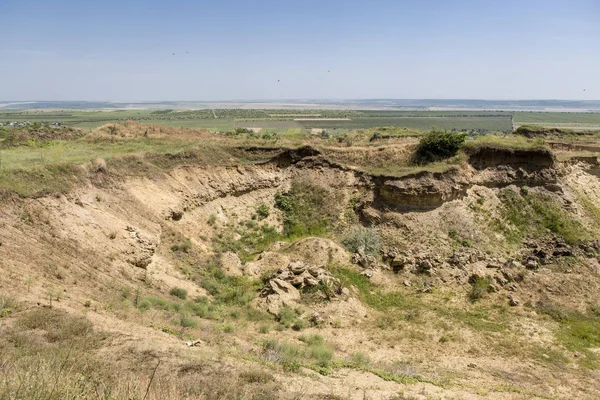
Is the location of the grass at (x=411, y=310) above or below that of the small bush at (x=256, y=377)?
below

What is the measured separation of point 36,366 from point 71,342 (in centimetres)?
240

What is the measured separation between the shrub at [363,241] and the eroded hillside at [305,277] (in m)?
0.10

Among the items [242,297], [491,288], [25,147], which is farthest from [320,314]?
[25,147]

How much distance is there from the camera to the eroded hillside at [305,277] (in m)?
9.60

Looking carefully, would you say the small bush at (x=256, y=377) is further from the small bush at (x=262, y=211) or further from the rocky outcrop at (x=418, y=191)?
the rocky outcrop at (x=418, y=191)

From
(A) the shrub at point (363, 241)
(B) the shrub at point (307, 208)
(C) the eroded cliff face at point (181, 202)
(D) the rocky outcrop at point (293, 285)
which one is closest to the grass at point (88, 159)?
(C) the eroded cliff face at point (181, 202)

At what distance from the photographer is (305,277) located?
19.9 metres

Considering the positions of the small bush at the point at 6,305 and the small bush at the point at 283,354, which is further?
the small bush at the point at 283,354

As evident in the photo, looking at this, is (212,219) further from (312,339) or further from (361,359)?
(361,359)

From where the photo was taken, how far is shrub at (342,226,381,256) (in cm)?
2458

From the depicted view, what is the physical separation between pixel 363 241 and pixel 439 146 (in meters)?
11.3

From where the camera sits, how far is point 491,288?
20906mm

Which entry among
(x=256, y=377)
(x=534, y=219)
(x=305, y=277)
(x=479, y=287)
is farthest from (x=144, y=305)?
(x=534, y=219)

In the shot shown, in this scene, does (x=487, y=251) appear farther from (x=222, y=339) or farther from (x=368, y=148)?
(x=222, y=339)
